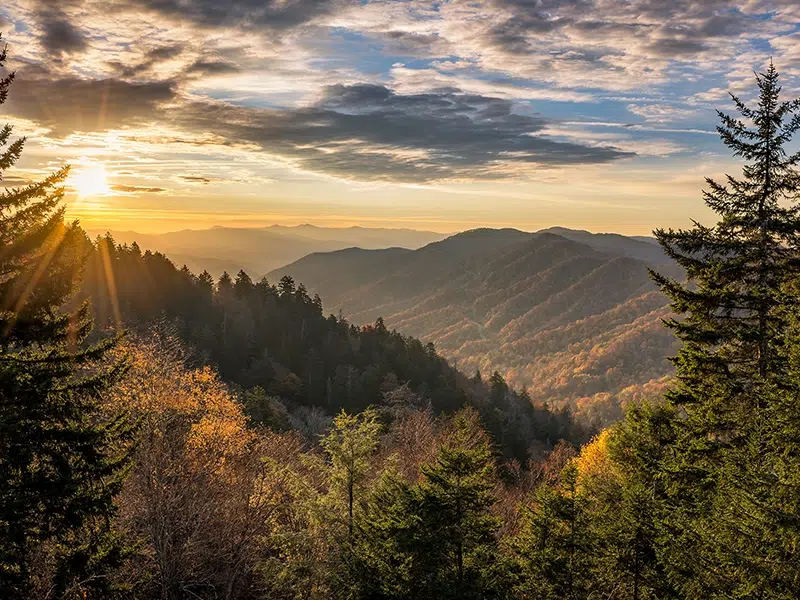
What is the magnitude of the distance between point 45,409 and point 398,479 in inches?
402

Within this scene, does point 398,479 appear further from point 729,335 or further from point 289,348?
point 289,348

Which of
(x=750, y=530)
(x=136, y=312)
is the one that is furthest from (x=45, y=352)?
(x=136, y=312)

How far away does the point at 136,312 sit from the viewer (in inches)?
2940

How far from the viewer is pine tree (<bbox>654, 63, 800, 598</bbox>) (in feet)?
39.0

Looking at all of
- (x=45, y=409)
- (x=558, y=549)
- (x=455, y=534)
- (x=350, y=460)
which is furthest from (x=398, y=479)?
(x=45, y=409)

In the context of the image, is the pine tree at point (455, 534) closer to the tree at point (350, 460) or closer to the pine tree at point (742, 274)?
the tree at point (350, 460)

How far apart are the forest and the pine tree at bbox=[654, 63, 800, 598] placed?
0.05 meters

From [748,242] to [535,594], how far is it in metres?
11.7

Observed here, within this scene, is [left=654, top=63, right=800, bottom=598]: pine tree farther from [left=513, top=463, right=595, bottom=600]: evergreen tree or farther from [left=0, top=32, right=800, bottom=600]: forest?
[left=513, top=463, right=595, bottom=600]: evergreen tree

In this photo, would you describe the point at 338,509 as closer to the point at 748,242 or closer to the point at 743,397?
the point at 743,397

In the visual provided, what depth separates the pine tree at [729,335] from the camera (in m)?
11.9

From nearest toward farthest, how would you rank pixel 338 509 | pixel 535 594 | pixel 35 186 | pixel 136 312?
pixel 35 186 < pixel 535 594 < pixel 338 509 < pixel 136 312

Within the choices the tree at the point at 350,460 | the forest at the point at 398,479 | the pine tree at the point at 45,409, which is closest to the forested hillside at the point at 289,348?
the forest at the point at 398,479

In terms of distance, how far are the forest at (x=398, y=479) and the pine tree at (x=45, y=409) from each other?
0.12 feet
